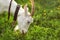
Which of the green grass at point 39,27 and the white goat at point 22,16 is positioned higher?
the white goat at point 22,16

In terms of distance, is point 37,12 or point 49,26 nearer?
point 49,26

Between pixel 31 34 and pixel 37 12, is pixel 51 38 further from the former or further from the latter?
pixel 37 12

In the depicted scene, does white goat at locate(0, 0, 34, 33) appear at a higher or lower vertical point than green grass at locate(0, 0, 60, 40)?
higher

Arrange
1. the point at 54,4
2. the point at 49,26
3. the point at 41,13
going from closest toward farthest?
the point at 49,26, the point at 41,13, the point at 54,4

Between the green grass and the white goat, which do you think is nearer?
the white goat

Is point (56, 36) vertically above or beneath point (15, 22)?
beneath

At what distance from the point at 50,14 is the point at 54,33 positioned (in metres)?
1.74

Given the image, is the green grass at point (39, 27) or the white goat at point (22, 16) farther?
the green grass at point (39, 27)

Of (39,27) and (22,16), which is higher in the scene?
(22,16)

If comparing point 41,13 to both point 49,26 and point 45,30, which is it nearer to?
point 49,26

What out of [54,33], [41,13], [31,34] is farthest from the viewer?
[41,13]

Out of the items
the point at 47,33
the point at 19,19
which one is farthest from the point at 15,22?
the point at 47,33

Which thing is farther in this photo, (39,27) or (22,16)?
(39,27)

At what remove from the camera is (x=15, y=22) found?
7.08 metres
